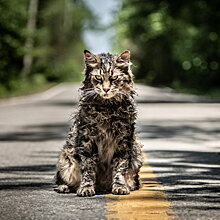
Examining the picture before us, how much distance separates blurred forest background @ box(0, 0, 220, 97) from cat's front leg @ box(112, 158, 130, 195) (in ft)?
94.8

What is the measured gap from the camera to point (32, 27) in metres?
59.7

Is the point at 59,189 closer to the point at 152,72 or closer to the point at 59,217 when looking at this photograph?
the point at 59,217

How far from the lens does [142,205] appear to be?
6.57 m

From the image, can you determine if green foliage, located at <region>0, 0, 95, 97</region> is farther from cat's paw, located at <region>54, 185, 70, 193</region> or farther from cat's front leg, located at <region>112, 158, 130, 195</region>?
cat's front leg, located at <region>112, 158, 130, 195</region>

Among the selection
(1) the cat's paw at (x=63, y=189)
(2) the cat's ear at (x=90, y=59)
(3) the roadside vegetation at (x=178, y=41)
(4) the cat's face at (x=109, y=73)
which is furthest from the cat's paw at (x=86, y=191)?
(3) the roadside vegetation at (x=178, y=41)

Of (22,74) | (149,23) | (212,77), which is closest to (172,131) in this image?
(212,77)

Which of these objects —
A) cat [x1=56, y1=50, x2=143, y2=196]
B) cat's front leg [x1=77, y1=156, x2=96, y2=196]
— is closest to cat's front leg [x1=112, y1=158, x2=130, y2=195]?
cat [x1=56, y1=50, x2=143, y2=196]

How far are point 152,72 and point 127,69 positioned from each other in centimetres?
7797

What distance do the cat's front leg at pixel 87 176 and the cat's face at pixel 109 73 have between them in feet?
2.02

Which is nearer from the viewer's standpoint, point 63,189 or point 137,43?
point 63,189

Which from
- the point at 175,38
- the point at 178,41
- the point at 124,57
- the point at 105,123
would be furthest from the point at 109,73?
the point at 175,38

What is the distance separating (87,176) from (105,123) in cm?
51

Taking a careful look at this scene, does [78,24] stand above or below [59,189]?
above

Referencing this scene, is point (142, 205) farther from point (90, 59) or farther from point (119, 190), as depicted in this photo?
point (90, 59)
